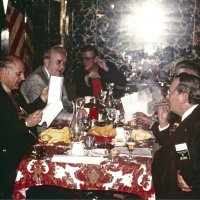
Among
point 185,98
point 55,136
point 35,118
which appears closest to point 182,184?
point 185,98

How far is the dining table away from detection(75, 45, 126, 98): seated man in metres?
2.97

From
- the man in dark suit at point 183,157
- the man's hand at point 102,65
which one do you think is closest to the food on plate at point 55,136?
the man in dark suit at point 183,157

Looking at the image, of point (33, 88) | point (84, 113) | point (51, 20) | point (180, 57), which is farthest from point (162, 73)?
point (84, 113)

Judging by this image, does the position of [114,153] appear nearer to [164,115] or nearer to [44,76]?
[164,115]

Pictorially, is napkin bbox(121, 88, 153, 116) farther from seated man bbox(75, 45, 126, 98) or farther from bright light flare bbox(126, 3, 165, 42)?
bright light flare bbox(126, 3, 165, 42)

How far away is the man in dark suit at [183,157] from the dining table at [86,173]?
207 mm

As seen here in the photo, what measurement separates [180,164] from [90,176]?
611 millimetres

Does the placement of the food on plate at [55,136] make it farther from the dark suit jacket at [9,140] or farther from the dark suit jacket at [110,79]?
the dark suit jacket at [110,79]

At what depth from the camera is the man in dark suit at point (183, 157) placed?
7.84ft

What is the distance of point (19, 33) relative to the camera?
6355 millimetres

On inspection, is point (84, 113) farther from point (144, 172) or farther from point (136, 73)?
point (136, 73)

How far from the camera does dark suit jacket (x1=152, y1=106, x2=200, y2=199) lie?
93.9 inches

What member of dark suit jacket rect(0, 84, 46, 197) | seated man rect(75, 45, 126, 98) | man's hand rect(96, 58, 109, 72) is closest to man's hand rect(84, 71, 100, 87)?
seated man rect(75, 45, 126, 98)

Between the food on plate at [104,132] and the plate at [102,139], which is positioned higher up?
the food on plate at [104,132]
